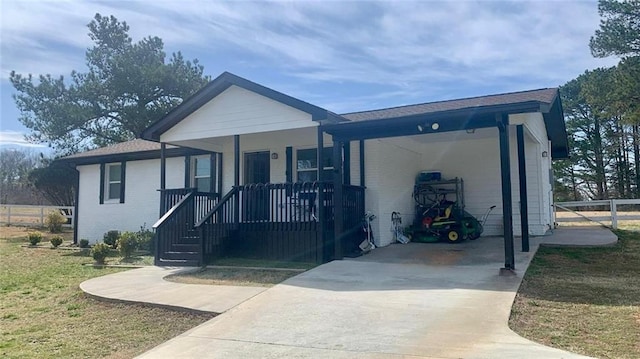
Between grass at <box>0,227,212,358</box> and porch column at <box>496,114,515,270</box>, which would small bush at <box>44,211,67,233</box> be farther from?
porch column at <box>496,114,515,270</box>

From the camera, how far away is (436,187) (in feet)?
43.2

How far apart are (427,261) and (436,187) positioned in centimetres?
482

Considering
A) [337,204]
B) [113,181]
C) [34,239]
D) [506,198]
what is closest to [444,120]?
[506,198]

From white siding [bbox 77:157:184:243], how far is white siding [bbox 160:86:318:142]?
10.2 ft

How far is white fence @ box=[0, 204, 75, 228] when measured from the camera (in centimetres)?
2217

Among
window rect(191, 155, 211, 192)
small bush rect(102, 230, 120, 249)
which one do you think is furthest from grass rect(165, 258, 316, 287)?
small bush rect(102, 230, 120, 249)

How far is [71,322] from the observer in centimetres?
595

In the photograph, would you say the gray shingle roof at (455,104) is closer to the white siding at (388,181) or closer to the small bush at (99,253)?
the white siding at (388,181)

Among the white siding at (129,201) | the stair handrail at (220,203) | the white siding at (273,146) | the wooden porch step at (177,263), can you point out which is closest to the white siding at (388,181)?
the white siding at (273,146)

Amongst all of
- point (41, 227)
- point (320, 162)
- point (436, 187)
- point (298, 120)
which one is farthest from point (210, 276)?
point (41, 227)

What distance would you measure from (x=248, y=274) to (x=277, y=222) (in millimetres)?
1936

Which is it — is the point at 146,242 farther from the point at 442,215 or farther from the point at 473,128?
the point at 473,128

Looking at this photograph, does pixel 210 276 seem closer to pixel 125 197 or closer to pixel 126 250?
pixel 126 250

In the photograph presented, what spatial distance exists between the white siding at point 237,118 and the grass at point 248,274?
3.01 metres
